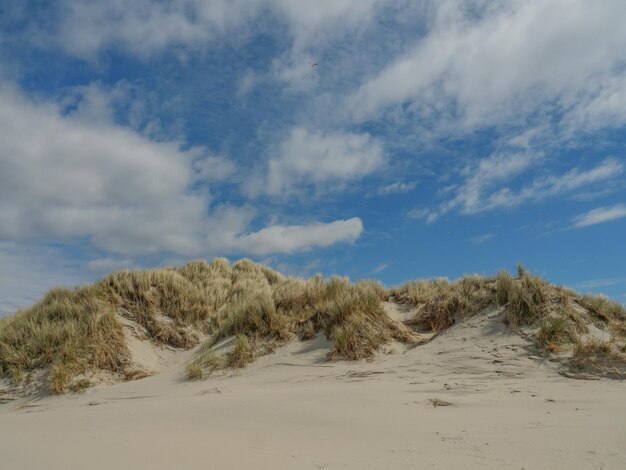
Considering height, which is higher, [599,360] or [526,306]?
[526,306]

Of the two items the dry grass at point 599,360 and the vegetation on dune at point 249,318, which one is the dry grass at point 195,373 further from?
the dry grass at point 599,360

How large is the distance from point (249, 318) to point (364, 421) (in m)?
6.09

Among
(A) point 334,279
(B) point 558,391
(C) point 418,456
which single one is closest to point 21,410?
(A) point 334,279

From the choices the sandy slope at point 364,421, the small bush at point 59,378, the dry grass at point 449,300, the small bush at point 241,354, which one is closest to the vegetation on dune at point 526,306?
the dry grass at point 449,300

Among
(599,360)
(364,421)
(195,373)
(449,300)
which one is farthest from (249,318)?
(599,360)

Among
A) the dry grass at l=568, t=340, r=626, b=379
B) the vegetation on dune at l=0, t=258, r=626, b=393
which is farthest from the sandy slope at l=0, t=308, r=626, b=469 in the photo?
the vegetation on dune at l=0, t=258, r=626, b=393

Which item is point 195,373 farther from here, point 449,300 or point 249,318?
A: point 449,300

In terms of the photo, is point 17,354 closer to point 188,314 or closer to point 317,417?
point 188,314

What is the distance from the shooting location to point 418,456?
139 inches

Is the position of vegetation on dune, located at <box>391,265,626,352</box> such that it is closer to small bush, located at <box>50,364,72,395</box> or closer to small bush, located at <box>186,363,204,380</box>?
small bush, located at <box>186,363,204,380</box>

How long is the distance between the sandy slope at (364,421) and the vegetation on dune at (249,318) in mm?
722

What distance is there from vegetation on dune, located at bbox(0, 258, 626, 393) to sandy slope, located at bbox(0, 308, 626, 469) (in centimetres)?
72

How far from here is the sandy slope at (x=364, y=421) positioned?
139 inches

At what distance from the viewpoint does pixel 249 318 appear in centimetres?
1050
